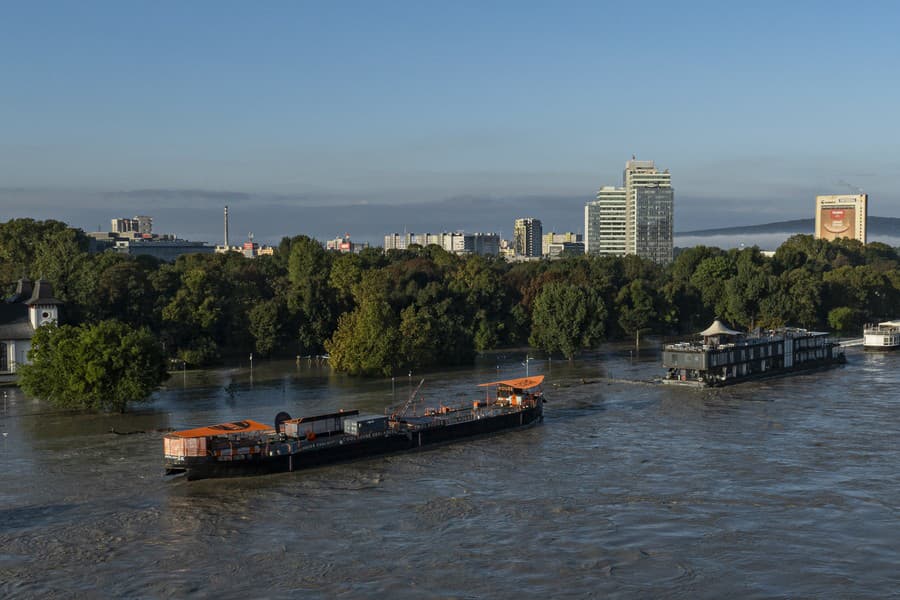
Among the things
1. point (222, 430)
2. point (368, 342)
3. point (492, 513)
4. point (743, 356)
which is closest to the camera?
point (492, 513)

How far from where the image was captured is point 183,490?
160 feet

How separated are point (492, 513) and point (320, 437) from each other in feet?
51.7

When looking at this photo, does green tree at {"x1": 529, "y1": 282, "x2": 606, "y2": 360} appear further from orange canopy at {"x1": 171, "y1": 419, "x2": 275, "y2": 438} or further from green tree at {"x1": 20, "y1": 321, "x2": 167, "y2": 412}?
orange canopy at {"x1": 171, "y1": 419, "x2": 275, "y2": 438}

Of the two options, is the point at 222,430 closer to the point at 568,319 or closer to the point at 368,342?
the point at 368,342

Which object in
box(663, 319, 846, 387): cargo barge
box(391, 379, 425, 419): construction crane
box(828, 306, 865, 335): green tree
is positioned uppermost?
box(828, 306, 865, 335): green tree

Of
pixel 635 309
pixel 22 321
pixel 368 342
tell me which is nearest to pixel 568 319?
pixel 635 309

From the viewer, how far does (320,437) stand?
186 ft

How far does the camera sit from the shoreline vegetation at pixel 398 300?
98875 millimetres

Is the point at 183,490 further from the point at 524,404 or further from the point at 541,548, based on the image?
the point at 524,404

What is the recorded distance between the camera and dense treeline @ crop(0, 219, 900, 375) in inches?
3907

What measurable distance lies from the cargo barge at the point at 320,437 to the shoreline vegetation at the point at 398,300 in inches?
1052

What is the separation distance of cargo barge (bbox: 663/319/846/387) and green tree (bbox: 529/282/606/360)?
1360 centimetres

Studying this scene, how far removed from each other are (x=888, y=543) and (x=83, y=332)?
53.8 metres

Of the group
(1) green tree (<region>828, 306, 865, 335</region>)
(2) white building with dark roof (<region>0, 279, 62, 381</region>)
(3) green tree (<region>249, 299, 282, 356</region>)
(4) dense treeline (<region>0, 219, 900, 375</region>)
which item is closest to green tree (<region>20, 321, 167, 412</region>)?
(2) white building with dark roof (<region>0, 279, 62, 381</region>)
